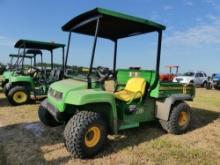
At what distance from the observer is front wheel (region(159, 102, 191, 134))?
5.25 metres

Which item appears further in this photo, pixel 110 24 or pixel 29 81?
pixel 29 81

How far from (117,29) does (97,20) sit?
1.18 meters

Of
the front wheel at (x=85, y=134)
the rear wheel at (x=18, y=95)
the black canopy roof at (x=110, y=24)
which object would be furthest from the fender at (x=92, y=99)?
the rear wheel at (x=18, y=95)

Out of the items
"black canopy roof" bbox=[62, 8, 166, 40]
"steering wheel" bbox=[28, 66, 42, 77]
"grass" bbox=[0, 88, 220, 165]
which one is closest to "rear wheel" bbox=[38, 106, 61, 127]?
"grass" bbox=[0, 88, 220, 165]

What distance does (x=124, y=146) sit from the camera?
4.48 meters

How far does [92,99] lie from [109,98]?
14.5 inches

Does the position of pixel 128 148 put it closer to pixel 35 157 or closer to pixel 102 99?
pixel 102 99

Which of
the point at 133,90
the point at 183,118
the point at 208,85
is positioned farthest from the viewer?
the point at 208,85

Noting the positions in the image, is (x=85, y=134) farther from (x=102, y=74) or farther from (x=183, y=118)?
(x=183, y=118)

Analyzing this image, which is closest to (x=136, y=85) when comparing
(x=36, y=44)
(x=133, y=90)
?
(x=133, y=90)

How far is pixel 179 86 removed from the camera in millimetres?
5719

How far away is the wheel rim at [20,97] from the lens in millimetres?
8498

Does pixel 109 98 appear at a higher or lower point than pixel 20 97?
higher

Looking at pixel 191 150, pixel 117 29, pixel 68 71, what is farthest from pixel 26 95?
pixel 191 150
